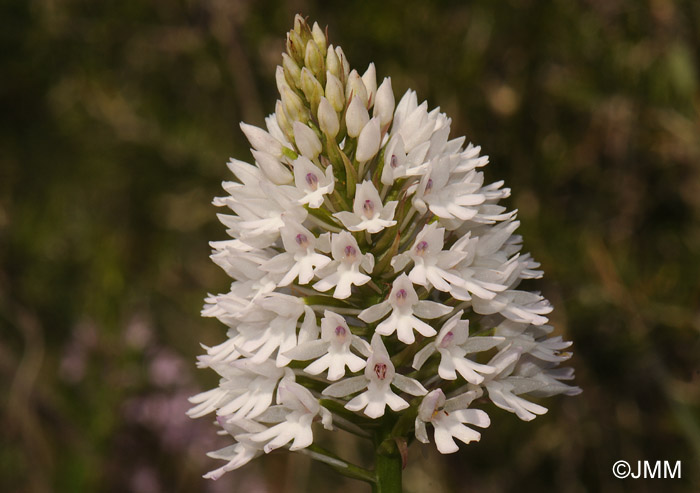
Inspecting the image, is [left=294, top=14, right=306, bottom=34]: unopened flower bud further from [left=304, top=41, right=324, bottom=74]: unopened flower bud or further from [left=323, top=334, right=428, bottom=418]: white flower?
[left=323, top=334, right=428, bottom=418]: white flower

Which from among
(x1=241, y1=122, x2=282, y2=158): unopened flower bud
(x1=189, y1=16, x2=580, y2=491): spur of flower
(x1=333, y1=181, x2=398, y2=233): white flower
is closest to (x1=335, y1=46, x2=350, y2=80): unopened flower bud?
(x1=189, y1=16, x2=580, y2=491): spur of flower

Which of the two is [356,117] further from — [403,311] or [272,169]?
[403,311]

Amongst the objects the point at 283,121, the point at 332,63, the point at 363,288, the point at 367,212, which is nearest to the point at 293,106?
the point at 283,121

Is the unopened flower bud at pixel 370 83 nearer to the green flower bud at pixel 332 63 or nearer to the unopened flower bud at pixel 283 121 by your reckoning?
the green flower bud at pixel 332 63

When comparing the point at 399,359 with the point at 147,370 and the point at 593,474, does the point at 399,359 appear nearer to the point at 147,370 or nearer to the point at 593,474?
the point at 593,474

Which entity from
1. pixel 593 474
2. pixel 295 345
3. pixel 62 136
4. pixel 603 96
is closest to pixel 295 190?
pixel 295 345

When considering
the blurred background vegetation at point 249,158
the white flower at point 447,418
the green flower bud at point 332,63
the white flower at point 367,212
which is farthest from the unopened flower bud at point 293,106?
the blurred background vegetation at point 249,158
